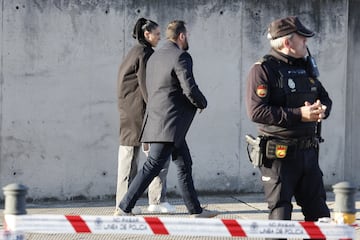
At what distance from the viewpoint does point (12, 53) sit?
336 inches

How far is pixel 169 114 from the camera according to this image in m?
7.22

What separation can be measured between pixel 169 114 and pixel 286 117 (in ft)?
6.31

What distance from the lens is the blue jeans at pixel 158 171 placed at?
727 cm

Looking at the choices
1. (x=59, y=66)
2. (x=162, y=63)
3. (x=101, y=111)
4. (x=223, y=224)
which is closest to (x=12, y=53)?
(x=59, y=66)

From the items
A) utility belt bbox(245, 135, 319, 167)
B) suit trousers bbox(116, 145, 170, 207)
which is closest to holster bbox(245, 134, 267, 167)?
utility belt bbox(245, 135, 319, 167)

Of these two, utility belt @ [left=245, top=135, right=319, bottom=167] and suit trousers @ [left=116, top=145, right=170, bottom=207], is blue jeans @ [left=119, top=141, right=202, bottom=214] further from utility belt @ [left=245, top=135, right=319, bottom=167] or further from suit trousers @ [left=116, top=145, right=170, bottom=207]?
utility belt @ [left=245, top=135, right=319, bottom=167]

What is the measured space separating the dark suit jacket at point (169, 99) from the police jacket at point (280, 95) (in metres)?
1.56

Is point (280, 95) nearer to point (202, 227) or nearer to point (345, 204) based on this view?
point (345, 204)

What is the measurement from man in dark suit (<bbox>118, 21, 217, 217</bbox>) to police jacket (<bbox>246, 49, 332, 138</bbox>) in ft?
5.07

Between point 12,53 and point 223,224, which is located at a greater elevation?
point 12,53

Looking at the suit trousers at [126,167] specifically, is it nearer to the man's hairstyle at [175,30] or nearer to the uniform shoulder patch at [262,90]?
the man's hairstyle at [175,30]

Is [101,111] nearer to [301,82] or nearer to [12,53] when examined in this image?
[12,53]

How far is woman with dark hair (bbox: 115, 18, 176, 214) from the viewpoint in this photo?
7.68m

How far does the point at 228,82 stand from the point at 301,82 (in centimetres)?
344
